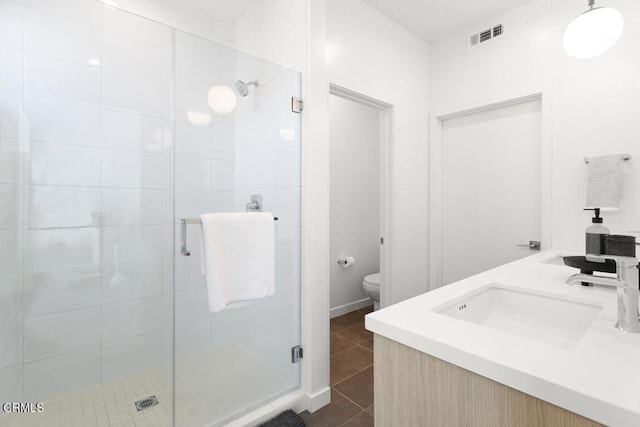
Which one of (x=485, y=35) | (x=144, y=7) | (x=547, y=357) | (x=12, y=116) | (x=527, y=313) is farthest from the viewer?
(x=485, y=35)

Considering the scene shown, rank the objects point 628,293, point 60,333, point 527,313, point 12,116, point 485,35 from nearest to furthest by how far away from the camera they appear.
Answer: point 628,293, point 527,313, point 12,116, point 60,333, point 485,35

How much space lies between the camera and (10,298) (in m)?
1.43

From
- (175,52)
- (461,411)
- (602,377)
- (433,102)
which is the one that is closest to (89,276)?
(175,52)

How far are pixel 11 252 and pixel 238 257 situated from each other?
1.02m

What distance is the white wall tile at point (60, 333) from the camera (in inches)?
59.4

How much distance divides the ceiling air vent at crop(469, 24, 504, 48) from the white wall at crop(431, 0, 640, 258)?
4cm

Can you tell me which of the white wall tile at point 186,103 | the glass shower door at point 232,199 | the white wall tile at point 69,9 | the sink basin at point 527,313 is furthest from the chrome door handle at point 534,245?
the white wall tile at point 69,9

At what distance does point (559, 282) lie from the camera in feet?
3.95

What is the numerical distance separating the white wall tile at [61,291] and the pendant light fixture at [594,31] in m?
2.77

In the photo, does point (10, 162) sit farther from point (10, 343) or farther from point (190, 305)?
point (190, 305)

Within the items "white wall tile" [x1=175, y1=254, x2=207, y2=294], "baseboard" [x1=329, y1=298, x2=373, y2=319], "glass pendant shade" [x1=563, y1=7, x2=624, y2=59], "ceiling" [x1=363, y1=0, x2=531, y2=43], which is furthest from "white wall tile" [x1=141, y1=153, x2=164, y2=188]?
"glass pendant shade" [x1=563, y1=7, x2=624, y2=59]

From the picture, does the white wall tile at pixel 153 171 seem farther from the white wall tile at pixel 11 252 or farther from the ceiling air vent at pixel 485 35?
the ceiling air vent at pixel 485 35

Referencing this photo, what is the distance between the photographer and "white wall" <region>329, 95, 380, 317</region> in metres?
3.25

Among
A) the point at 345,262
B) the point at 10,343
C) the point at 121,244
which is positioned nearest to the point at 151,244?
the point at 121,244
